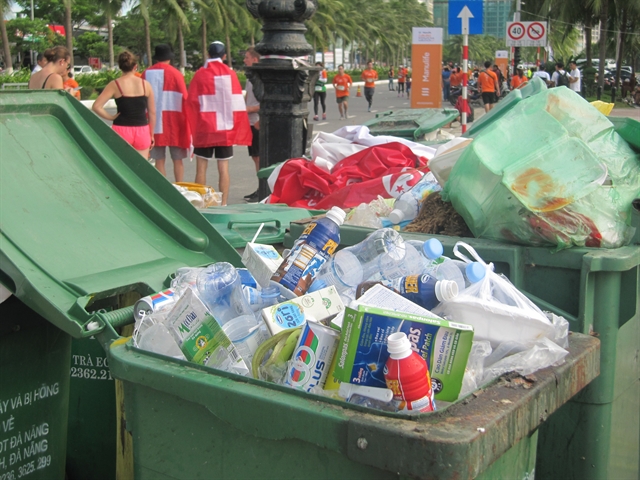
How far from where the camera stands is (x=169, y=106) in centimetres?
812

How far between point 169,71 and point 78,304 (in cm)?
617

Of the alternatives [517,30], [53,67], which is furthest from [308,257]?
[517,30]

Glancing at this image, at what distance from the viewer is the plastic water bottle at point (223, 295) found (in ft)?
7.77

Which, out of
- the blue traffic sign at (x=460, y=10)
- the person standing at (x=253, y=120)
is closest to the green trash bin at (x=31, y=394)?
the person standing at (x=253, y=120)

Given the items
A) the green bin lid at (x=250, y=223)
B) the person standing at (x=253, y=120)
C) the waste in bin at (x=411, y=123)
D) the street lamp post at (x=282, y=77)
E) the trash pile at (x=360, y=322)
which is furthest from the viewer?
the person standing at (x=253, y=120)

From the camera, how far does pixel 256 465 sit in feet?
6.12

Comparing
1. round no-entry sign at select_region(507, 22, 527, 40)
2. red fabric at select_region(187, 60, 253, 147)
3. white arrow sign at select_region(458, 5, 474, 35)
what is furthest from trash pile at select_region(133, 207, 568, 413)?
round no-entry sign at select_region(507, 22, 527, 40)

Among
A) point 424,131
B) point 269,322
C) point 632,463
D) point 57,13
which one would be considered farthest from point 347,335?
point 57,13

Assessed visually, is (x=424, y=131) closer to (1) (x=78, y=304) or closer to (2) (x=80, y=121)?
(2) (x=80, y=121)

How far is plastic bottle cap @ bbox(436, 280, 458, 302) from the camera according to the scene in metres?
2.16

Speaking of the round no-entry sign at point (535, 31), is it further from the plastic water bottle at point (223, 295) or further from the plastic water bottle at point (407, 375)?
the plastic water bottle at point (407, 375)

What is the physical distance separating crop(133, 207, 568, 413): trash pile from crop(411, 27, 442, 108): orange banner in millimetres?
13985

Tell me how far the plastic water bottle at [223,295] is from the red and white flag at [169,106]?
5955mm

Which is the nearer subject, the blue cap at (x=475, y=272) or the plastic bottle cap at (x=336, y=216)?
the blue cap at (x=475, y=272)
